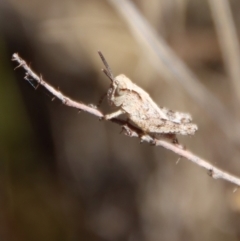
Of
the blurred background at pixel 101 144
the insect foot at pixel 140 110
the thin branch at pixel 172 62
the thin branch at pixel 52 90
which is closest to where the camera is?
the thin branch at pixel 52 90

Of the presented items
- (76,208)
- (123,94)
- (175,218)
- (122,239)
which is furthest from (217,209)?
(123,94)

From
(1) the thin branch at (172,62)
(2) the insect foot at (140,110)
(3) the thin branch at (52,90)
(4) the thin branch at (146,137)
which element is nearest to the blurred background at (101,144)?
(1) the thin branch at (172,62)

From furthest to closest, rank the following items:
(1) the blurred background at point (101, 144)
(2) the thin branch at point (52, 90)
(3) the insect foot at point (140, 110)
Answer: (1) the blurred background at point (101, 144) → (3) the insect foot at point (140, 110) → (2) the thin branch at point (52, 90)

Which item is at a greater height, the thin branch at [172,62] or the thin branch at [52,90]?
the thin branch at [172,62]

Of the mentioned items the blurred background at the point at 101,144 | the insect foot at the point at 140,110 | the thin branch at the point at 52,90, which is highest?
the blurred background at the point at 101,144

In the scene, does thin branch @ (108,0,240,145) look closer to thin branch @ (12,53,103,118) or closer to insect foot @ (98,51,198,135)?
insect foot @ (98,51,198,135)

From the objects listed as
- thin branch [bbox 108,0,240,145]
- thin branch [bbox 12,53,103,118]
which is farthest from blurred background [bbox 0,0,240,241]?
thin branch [bbox 12,53,103,118]

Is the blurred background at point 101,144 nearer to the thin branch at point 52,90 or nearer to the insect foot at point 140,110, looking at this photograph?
the insect foot at point 140,110

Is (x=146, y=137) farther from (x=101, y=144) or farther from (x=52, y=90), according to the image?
(x=101, y=144)
